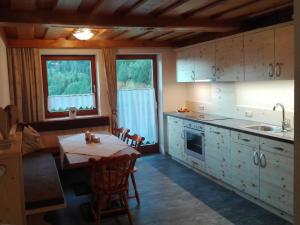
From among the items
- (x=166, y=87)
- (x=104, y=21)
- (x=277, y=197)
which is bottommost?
(x=277, y=197)

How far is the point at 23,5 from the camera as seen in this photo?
305 cm

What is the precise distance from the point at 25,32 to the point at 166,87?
2836 millimetres

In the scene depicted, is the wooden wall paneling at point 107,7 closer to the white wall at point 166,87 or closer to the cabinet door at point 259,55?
the cabinet door at point 259,55

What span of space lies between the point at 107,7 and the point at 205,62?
226 cm

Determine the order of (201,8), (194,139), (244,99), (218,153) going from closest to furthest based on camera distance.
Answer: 1. (201,8)
2. (218,153)
3. (244,99)
4. (194,139)

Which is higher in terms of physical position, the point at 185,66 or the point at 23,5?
the point at 23,5

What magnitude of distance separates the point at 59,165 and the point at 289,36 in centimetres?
353

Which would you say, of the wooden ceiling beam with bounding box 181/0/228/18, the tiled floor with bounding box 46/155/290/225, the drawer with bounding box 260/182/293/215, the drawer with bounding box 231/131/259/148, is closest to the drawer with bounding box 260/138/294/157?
the drawer with bounding box 231/131/259/148

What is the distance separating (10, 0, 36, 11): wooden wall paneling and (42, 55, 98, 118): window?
2.31m

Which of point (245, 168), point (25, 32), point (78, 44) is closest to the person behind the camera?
point (245, 168)

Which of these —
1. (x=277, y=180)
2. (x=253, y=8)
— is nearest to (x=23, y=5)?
(x=253, y=8)

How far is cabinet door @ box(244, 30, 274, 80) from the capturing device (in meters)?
3.62

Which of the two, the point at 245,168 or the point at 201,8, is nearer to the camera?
the point at 201,8

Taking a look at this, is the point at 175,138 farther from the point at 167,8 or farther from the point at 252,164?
the point at 167,8
